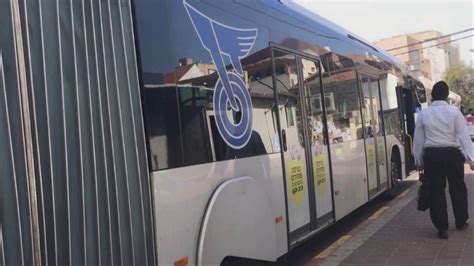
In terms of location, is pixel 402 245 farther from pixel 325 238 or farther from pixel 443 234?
pixel 325 238

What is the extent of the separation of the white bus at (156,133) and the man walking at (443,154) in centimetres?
151

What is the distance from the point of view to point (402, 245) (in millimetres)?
6398

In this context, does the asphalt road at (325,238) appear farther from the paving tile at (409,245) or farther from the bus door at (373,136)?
the bus door at (373,136)

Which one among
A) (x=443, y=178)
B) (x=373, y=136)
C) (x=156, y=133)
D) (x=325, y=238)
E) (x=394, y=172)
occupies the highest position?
(x=156, y=133)

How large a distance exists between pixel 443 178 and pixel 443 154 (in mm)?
318

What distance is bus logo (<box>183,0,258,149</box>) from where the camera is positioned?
403cm

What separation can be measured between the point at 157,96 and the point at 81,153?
27.6 inches

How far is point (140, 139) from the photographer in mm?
3146

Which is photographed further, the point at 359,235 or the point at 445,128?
the point at 359,235

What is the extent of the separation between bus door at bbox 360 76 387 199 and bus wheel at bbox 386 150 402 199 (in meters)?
0.65

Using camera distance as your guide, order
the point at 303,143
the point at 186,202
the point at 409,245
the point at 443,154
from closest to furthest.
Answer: the point at 186,202 < the point at 303,143 < the point at 409,245 < the point at 443,154

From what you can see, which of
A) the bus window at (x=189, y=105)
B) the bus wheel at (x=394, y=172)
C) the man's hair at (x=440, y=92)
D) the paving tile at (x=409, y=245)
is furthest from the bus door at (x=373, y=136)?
the bus window at (x=189, y=105)

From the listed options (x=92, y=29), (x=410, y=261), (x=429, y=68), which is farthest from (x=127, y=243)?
(x=429, y=68)

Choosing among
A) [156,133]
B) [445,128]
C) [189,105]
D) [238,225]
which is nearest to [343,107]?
[445,128]
